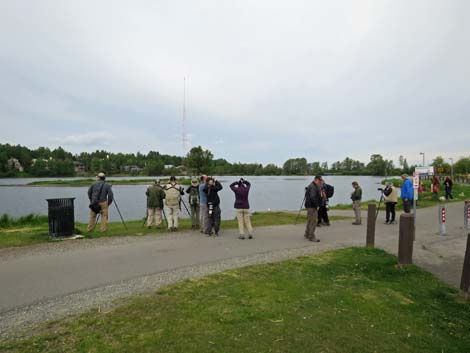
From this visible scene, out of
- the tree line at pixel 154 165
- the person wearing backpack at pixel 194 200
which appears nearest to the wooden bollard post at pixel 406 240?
the person wearing backpack at pixel 194 200

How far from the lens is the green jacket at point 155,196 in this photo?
38.8 feet

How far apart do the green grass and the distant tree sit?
93930 mm

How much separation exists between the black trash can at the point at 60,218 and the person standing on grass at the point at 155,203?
2.84 metres

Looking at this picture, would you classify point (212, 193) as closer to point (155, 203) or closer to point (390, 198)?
point (155, 203)

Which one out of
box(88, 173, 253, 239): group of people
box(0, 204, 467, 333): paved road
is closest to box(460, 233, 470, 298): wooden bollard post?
box(0, 204, 467, 333): paved road

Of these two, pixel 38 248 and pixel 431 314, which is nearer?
pixel 431 314

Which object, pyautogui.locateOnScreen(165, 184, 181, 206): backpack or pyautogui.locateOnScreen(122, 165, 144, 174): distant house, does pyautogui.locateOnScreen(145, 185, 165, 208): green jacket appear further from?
pyautogui.locateOnScreen(122, 165, 144, 174): distant house

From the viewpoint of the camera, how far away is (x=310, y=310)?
438 centimetres

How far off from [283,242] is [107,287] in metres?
5.55

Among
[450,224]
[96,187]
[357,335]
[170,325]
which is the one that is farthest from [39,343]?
[450,224]

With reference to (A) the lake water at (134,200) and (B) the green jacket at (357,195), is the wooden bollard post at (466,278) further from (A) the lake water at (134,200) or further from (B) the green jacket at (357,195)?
(A) the lake water at (134,200)

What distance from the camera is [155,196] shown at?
38.8 feet

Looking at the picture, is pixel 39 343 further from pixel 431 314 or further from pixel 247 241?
pixel 247 241

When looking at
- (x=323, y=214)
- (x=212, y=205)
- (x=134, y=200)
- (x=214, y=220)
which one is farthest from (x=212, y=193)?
(x=134, y=200)
